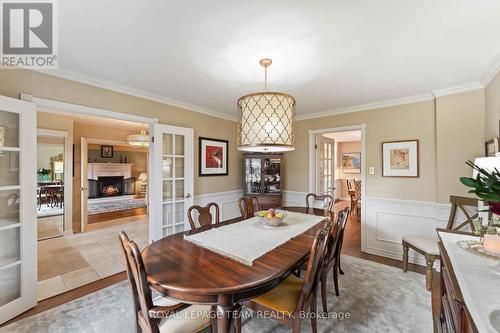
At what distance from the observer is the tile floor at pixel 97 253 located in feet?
8.28

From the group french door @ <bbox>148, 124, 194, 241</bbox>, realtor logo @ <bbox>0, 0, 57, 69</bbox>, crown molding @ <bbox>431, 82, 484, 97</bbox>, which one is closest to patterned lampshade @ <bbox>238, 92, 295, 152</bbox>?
realtor logo @ <bbox>0, 0, 57, 69</bbox>

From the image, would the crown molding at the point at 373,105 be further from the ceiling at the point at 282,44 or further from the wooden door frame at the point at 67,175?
the wooden door frame at the point at 67,175

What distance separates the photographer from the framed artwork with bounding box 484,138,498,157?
212 centimetres

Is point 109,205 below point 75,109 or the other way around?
below

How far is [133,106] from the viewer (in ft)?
9.59

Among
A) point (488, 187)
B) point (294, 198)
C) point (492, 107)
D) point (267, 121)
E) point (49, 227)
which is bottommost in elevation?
point (49, 227)

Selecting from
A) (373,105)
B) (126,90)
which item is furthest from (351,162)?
(126,90)

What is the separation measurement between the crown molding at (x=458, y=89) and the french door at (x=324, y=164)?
6.05ft

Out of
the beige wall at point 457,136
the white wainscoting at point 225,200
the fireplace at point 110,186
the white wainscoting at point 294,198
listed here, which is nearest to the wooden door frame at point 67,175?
the white wainscoting at point 225,200

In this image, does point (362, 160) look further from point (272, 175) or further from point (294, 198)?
point (272, 175)

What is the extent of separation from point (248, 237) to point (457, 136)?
2959 mm

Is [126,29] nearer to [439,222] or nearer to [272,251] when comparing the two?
[272,251]

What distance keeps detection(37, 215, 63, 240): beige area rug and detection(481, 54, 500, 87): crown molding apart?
6.82m

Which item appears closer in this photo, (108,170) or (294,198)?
(294,198)
